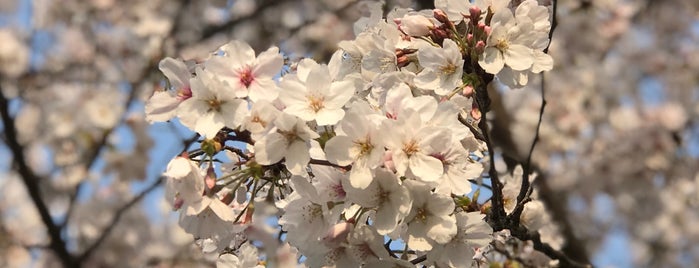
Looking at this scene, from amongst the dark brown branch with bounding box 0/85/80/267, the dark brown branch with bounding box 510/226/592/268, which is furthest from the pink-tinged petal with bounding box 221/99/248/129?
the dark brown branch with bounding box 0/85/80/267

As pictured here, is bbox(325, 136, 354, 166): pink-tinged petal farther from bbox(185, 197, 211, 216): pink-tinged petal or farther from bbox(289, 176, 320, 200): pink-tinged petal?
bbox(185, 197, 211, 216): pink-tinged petal

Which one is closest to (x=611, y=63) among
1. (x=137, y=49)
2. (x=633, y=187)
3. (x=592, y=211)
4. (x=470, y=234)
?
(x=592, y=211)

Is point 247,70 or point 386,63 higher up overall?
point 247,70

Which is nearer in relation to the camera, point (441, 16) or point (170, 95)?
point (170, 95)

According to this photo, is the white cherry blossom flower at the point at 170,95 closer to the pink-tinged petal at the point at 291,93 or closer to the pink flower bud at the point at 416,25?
the pink-tinged petal at the point at 291,93

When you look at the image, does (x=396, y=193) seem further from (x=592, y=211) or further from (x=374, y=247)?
(x=592, y=211)

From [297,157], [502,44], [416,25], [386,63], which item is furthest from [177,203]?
[502,44]

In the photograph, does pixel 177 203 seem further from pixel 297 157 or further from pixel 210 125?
pixel 297 157
